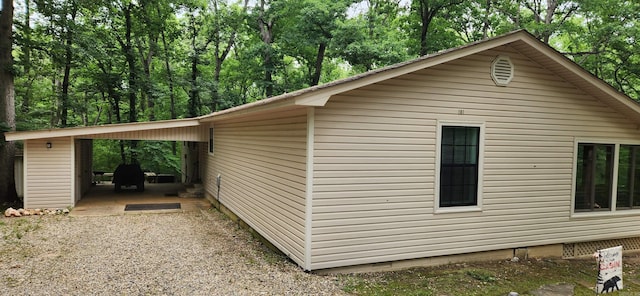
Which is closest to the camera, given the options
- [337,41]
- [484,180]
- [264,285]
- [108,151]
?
[264,285]

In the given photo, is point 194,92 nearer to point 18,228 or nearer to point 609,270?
point 18,228

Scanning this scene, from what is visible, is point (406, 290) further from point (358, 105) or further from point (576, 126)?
point (576, 126)


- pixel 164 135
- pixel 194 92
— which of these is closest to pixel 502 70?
pixel 164 135

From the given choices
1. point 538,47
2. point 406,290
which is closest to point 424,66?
point 538,47

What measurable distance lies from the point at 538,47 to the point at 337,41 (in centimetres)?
1055

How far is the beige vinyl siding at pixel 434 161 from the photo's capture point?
198 inches

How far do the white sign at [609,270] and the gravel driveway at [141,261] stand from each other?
9.50ft

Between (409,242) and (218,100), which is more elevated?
(218,100)

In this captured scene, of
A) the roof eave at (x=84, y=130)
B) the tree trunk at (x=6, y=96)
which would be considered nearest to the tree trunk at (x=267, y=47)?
the roof eave at (x=84, y=130)

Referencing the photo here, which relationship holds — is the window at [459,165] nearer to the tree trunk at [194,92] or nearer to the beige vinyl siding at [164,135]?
the beige vinyl siding at [164,135]

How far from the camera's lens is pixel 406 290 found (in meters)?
4.66

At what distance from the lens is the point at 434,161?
5547mm

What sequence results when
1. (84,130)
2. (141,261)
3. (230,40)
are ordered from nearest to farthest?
(141,261) → (84,130) → (230,40)

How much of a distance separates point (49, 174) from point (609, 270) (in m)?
11.4
